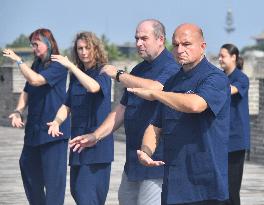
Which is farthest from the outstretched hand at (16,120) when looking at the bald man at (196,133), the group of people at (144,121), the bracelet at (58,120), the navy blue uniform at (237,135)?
the bald man at (196,133)

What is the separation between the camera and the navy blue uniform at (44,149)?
10195 millimetres

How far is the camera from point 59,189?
33.7ft

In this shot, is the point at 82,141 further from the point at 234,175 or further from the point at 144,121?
the point at 234,175

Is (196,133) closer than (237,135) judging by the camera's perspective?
Yes

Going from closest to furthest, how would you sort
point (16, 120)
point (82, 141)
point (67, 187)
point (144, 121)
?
1. point (144, 121)
2. point (82, 141)
3. point (16, 120)
4. point (67, 187)

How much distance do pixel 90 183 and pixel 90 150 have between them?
0.91 ft

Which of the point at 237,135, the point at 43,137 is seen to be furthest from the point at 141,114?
the point at 237,135

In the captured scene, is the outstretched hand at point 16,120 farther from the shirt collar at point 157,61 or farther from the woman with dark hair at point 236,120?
the shirt collar at point 157,61

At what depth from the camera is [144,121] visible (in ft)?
26.3

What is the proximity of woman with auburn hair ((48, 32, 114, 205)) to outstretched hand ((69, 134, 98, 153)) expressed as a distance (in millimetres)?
611

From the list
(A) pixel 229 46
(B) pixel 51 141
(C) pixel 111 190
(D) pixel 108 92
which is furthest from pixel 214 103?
(C) pixel 111 190

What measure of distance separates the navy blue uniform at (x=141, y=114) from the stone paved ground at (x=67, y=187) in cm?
432

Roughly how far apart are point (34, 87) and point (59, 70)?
281 mm

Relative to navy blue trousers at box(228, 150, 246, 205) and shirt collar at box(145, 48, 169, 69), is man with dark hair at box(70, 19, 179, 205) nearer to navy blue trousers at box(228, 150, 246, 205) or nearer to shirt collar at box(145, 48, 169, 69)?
shirt collar at box(145, 48, 169, 69)
